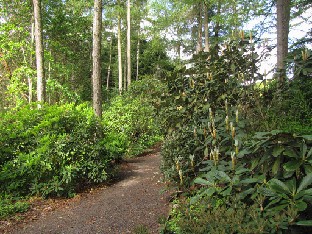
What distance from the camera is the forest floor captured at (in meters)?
3.79

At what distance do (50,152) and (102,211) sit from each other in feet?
5.74

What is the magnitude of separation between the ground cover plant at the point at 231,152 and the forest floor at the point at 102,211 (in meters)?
0.54

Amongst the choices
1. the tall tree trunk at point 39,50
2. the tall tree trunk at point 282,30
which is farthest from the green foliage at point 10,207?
the tall tree trunk at point 282,30

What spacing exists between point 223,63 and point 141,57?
79.0 ft

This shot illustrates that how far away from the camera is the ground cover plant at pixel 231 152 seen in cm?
206

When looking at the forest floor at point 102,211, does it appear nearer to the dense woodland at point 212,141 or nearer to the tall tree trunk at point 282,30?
the dense woodland at point 212,141

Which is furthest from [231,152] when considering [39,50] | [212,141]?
[39,50]

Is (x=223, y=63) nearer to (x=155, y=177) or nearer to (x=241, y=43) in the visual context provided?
(x=241, y=43)

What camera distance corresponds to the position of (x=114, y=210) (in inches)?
171

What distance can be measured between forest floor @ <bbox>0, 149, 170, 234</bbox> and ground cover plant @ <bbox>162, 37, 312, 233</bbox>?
0.54m

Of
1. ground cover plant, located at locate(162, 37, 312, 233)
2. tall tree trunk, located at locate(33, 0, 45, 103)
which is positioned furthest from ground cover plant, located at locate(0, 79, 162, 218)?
tall tree trunk, located at locate(33, 0, 45, 103)

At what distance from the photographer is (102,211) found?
14.3 ft

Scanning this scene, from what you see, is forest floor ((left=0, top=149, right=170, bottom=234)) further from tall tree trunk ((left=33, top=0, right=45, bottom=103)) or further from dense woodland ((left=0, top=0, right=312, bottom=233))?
tall tree trunk ((left=33, top=0, right=45, bottom=103))

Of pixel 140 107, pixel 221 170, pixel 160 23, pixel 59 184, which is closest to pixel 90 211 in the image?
pixel 59 184
